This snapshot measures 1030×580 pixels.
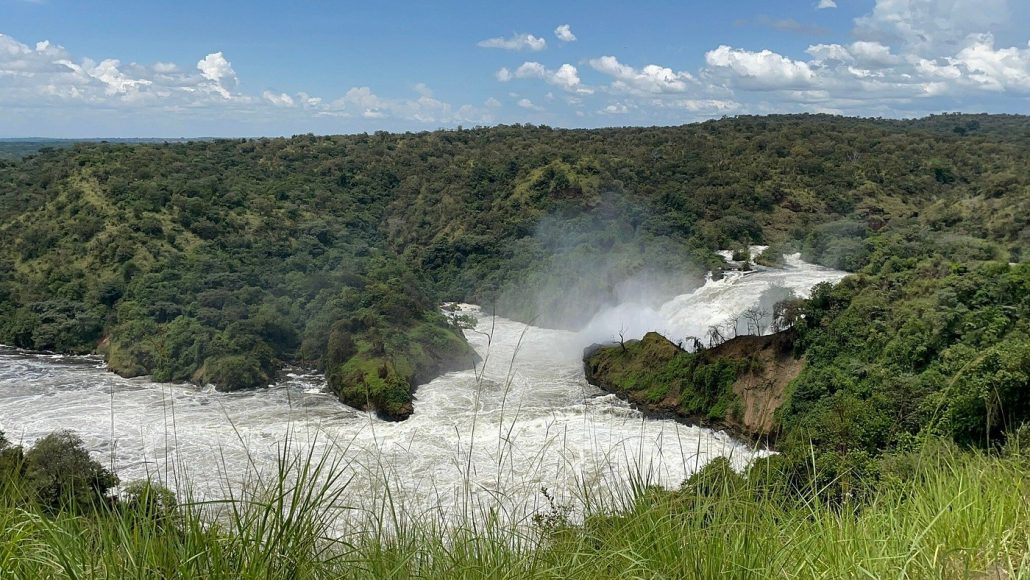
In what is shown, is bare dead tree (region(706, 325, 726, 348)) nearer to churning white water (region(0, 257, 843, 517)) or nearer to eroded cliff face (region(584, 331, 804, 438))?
churning white water (region(0, 257, 843, 517))

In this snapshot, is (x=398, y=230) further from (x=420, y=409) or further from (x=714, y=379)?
(x=714, y=379)

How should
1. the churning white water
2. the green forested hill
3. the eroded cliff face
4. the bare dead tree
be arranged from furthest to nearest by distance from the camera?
1. the green forested hill
2. the bare dead tree
3. the eroded cliff face
4. the churning white water

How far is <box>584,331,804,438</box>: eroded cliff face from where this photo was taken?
75.0ft

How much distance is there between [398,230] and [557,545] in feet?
190

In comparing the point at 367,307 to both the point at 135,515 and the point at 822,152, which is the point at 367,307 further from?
the point at 822,152

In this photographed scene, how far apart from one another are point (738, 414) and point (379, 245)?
38102mm

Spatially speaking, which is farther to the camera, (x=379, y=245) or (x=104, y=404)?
(x=379, y=245)

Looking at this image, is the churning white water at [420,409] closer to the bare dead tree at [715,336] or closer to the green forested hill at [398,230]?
the bare dead tree at [715,336]

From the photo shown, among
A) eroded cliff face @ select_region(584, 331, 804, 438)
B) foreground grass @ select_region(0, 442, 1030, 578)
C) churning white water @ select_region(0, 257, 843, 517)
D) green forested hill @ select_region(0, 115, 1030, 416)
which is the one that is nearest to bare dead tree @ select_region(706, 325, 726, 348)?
churning white water @ select_region(0, 257, 843, 517)

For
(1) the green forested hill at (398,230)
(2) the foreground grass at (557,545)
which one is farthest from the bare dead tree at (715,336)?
(2) the foreground grass at (557,545)

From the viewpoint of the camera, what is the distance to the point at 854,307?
77.5ft

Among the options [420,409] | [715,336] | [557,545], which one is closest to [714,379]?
[715,336]

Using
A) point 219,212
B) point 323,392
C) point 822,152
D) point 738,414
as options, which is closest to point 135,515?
point 738,414

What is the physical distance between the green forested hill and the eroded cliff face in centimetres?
868
